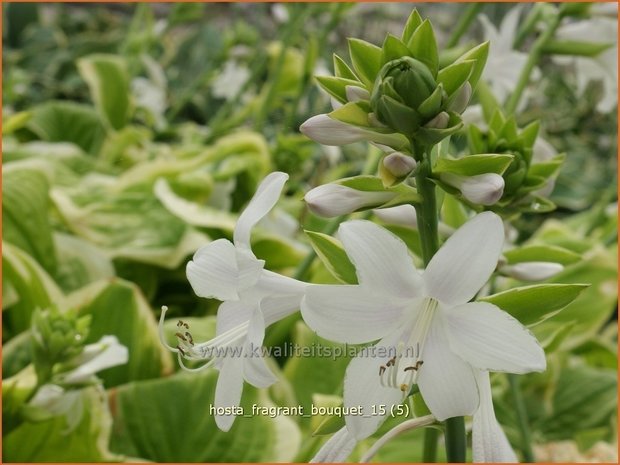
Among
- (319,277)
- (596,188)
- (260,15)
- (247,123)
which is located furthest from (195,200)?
(260,15)

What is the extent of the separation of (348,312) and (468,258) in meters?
0.04

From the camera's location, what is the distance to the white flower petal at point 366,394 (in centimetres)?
27

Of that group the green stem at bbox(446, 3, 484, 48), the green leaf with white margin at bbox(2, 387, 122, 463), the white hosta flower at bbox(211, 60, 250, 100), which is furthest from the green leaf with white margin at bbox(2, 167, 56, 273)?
the white hosta flower at bbox(211, 60, 250, 100)

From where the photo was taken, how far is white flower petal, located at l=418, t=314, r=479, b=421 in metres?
0.27

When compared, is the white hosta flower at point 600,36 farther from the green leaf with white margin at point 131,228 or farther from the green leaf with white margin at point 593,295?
the green leaf with white margin at point 131,228

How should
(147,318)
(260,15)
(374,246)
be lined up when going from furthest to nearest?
(260,15)
(147,318)
(374,246)

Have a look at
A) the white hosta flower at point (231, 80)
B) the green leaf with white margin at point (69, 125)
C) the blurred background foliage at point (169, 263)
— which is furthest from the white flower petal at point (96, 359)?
the white hosta flower at point (231, 80)

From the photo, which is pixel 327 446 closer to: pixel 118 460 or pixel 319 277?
pixel 118 460

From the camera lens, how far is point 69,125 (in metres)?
1.26

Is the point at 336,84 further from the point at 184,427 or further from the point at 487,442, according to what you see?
the point at 184,427

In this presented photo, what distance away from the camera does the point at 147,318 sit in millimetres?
655

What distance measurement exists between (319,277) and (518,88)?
0.25m

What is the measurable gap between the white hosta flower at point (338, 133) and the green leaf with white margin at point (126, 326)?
0.39 m

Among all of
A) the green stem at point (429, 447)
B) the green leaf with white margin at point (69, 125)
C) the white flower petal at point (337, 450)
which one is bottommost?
the green leaf with white margin at point (69, 125)
